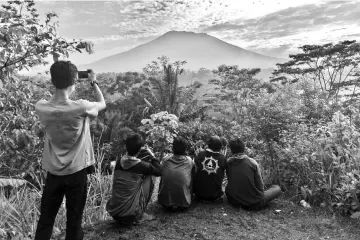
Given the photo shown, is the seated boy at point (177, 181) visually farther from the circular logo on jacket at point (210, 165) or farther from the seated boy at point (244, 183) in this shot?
the seated boy at point (244, 183)

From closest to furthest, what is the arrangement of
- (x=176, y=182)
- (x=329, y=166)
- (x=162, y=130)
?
(x=176, y=182), (x=329, y=166), (x=162, y=130)

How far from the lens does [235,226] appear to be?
11.6ft

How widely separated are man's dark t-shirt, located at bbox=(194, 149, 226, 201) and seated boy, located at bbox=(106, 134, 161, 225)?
83 centimetres

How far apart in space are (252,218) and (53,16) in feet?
10.1

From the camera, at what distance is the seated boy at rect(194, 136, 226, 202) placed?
4.09 meters

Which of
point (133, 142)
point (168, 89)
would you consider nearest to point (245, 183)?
point (133, 142)

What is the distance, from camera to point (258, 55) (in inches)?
5256

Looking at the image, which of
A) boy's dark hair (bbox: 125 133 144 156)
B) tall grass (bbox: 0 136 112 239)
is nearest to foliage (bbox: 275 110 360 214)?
boy's dark hair (bbox: 125 133 144 156)

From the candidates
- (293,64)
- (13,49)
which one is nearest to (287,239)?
(13,49)

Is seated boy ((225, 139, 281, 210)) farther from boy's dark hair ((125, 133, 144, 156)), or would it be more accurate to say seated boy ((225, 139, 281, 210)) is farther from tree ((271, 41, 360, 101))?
tree ((271, 41, 360, 101))

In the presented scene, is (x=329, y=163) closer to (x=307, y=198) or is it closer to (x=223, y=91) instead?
(x=307, y=198)

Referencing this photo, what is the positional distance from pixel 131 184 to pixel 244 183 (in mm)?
1404

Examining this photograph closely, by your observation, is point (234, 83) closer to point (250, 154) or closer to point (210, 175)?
point (250, 154)

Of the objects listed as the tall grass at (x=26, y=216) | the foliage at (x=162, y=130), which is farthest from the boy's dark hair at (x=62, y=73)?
the foliage at (x=162, y=130)
